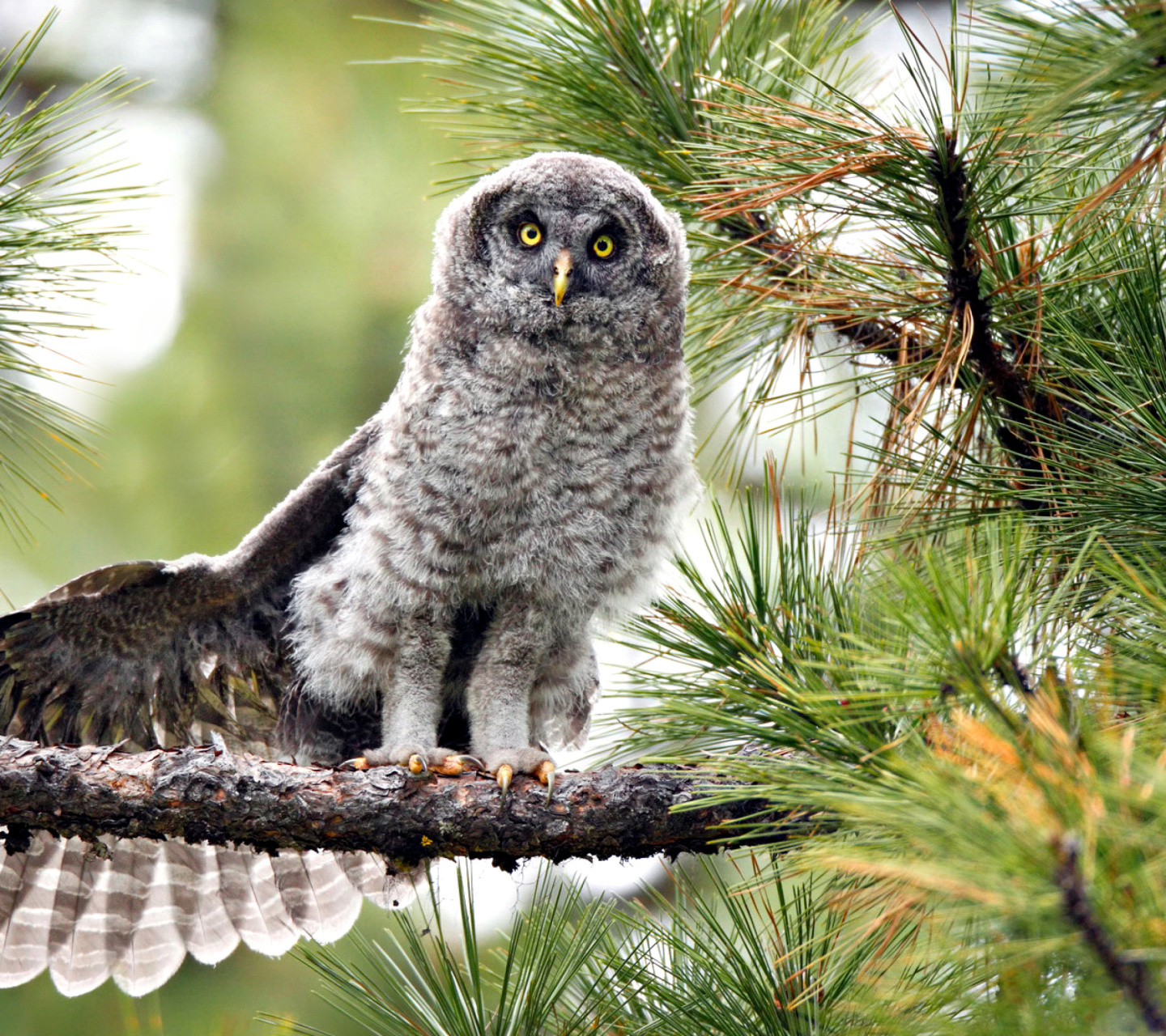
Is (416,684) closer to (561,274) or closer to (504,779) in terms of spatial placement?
(504,779)

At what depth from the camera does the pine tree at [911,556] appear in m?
1.18

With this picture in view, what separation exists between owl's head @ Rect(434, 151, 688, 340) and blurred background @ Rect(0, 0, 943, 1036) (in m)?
2.38

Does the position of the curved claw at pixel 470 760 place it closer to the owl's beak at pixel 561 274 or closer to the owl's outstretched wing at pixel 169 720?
the owl's outstretched wing at pixel 169 720

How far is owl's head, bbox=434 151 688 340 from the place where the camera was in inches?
115

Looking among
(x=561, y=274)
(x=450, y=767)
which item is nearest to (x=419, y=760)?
(x=450, y=767)

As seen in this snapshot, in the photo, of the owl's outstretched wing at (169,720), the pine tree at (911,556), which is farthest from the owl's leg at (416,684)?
the pine tree at (911,556)

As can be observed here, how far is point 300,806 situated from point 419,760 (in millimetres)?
259

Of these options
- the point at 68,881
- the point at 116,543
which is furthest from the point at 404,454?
the point at 116,543

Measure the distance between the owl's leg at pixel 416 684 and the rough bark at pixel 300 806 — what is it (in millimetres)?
551

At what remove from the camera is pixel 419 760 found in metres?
2.44

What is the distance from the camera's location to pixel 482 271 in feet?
9.94

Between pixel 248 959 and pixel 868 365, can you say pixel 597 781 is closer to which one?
pixel 868 365

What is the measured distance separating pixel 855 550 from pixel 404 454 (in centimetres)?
122

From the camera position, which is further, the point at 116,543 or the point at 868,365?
the point at 116,543
